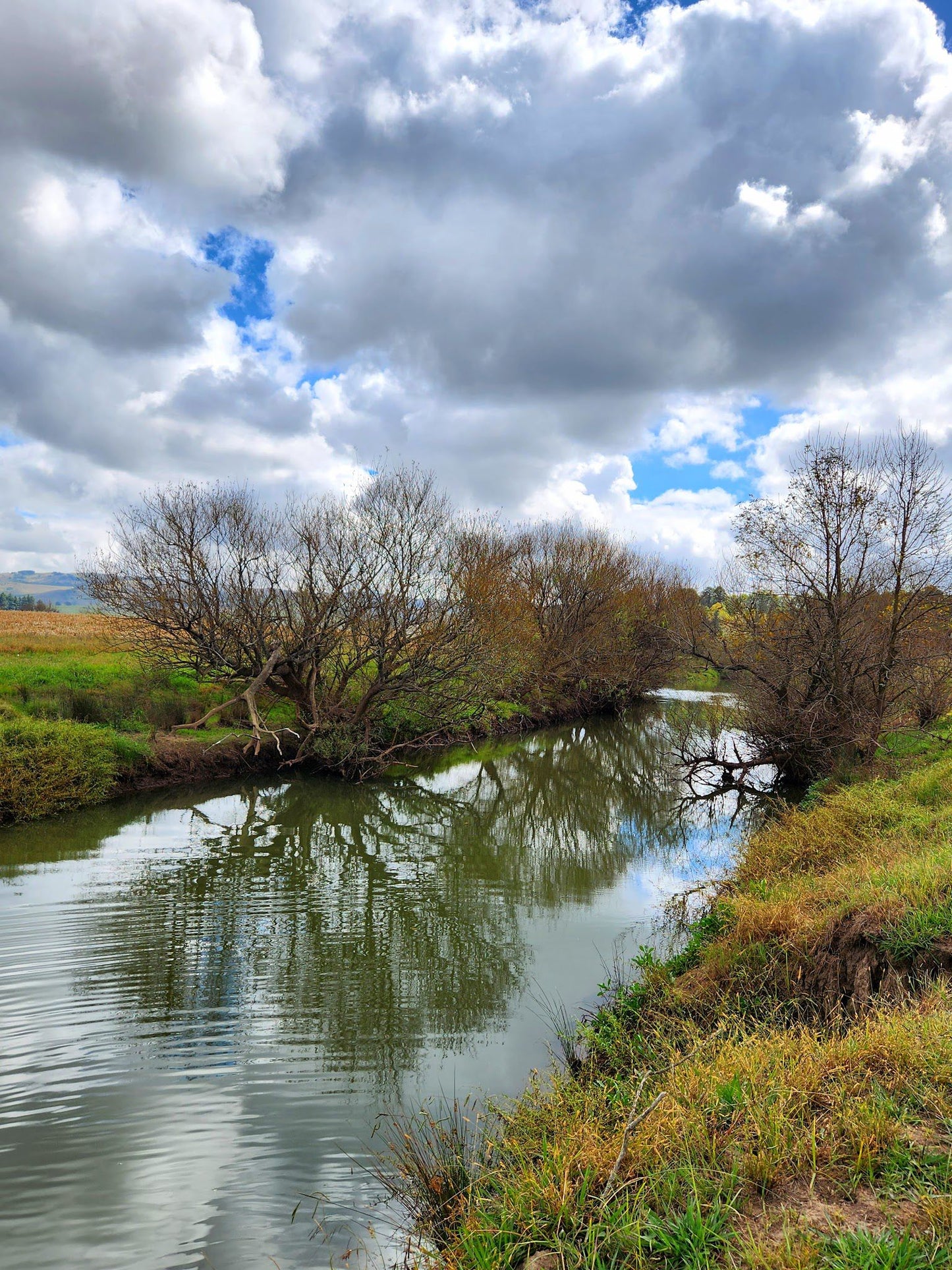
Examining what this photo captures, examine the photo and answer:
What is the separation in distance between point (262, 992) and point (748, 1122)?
585cm

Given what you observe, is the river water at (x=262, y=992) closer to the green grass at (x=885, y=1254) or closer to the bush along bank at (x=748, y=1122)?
the bush along bank at (x=748, y=1122)

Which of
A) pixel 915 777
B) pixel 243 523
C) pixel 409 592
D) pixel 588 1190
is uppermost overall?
pixel 243 523

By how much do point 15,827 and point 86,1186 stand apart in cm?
1158

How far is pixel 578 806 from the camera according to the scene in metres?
18.9

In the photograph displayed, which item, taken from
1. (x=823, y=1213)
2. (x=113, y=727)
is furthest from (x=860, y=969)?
(x=113, y=727)

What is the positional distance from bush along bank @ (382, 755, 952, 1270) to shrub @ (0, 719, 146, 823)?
12801 mm

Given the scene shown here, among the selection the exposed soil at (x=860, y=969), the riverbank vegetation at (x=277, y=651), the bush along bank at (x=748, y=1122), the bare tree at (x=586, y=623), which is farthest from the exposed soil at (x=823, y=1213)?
the bare tree at (x=586, y=623)

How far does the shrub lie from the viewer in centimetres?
1465

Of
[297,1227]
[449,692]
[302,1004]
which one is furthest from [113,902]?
[449,692]

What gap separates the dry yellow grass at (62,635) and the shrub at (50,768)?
455 centimetres

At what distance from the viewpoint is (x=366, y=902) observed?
36.8 ft

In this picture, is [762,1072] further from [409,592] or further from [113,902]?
[409,592]

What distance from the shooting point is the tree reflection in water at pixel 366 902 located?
7.57 meters

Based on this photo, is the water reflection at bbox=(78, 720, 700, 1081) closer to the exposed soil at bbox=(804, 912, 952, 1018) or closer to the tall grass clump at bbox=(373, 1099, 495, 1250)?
the tall grass clump at bbox=(373, 1099, 495, 1250)
